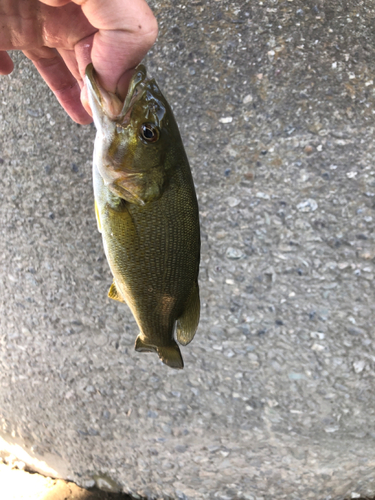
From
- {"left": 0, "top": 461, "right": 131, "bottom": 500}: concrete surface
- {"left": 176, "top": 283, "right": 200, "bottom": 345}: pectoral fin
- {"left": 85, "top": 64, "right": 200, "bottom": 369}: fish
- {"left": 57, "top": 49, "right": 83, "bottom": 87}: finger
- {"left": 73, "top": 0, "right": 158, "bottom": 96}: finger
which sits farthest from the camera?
{"left": 0, "top": 461, "right": 131, "bottom": 500}: concrete surface

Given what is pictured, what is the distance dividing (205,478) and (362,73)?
2238 millimetres

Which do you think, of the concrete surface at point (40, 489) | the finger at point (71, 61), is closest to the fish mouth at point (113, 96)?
the finger at point (71, 61)

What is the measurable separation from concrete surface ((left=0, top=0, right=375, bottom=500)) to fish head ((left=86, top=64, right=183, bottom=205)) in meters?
0.68

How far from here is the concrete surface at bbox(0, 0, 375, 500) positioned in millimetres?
1748

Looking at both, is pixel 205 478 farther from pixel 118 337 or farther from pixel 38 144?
pixel 38 144

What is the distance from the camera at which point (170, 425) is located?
2.21 metres

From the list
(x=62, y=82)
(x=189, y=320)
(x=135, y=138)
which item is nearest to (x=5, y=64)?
(x=62, y=82)

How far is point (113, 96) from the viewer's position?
1202 millimetres

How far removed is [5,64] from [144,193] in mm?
1140

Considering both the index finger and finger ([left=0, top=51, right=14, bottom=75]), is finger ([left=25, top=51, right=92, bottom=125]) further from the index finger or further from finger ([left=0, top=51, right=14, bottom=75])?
the index finger

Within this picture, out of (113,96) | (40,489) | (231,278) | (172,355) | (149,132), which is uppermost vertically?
(113,96)

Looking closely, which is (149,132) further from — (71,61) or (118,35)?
(71,61)

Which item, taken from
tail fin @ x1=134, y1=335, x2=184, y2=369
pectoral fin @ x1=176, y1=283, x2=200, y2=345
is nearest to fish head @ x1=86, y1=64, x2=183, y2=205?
pectoral fin @ x1=176, y1=283, x2=200, y2=345

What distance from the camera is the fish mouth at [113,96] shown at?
115 cm
